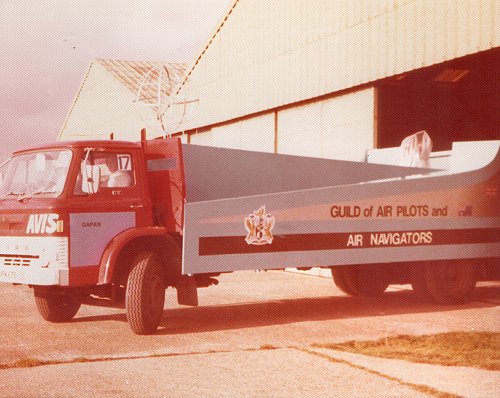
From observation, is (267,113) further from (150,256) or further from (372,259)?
(150,256)

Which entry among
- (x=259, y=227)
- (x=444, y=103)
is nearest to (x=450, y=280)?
(x=259, y=227)

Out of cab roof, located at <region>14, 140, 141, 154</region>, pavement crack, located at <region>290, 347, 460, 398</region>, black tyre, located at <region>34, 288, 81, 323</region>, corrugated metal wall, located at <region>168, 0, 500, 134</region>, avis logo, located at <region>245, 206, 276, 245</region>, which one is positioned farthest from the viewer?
corrugated metal wall, located at <region>168, 0, 500, 134</region>

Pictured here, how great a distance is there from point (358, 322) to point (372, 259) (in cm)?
102

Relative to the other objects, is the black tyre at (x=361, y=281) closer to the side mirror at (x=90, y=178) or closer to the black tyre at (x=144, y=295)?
the black tyre at (x=144, y=295)

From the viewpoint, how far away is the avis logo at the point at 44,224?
925 centimetres

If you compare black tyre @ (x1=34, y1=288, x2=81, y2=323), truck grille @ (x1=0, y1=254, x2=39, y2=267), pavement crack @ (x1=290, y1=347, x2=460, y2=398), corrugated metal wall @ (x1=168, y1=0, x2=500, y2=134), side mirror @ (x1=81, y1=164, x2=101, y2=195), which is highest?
corrugated metal wall @ (x1=168, y1=0, x2=500, y2=134)

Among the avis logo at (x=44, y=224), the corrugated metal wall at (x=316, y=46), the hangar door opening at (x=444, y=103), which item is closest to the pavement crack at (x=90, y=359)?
the avis logo at (x=44, y=224)

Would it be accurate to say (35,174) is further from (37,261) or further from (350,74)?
(350,74)

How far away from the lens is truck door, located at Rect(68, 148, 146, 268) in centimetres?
938

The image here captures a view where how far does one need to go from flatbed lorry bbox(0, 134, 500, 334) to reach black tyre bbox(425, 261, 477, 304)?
17mm

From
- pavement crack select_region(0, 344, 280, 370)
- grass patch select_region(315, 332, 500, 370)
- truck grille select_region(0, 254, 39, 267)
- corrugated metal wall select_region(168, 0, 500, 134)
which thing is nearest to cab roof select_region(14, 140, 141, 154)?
truck grille select_region(0, 254, 39, 267)

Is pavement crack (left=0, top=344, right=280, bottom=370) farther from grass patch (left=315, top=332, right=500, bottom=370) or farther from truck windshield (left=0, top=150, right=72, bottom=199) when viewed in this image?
truck windshield (left=0, top=150, right=72, bottom=199)

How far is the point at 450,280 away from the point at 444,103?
362 inches

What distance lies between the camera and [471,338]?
8.78m
